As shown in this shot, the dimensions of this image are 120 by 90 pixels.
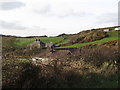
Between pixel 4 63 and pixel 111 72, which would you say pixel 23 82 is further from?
pixel 111 72

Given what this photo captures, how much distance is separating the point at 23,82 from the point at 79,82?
246 centimetres

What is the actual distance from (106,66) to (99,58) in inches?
69.9

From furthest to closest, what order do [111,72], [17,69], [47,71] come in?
[111,72] < [47,71] < [17,69]

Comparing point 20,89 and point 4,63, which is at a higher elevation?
point 4,63

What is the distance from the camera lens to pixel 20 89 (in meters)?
7.06

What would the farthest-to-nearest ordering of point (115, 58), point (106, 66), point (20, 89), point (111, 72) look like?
point (115, 58), point (106, 66), point (111, 72), point (20, 89)

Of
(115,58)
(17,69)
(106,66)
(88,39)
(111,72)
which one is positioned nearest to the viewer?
(17,69)

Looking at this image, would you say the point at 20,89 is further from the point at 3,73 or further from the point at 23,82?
the point at 3,73

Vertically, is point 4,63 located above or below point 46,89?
above

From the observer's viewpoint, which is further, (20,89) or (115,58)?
(115,58)

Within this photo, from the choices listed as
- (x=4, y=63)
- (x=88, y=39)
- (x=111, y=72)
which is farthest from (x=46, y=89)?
(x=88, y=39)

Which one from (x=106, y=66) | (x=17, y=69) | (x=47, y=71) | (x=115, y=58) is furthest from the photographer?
(x=115, y=58)

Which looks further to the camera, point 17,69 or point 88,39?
point 88,39

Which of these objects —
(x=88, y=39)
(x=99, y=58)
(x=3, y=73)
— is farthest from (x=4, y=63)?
(x=88, y=39)
